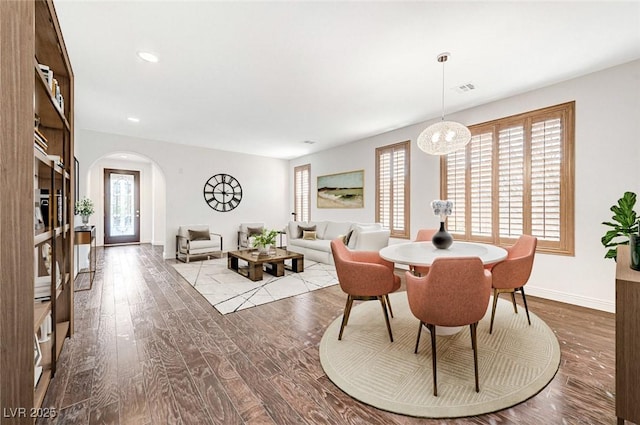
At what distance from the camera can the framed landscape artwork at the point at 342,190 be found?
5965 millimetres

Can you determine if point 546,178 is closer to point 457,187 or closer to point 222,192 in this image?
point 457,187

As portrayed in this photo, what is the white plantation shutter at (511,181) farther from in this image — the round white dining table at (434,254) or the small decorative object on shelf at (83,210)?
the small decorative object on shelf at (83,210)

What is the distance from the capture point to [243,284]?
3967 mm

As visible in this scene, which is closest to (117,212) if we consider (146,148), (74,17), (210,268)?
(146,148)

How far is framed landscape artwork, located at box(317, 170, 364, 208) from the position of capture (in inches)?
235

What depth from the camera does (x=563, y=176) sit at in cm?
322

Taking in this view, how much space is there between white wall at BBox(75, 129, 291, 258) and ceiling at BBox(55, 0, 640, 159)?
1303 millimetres

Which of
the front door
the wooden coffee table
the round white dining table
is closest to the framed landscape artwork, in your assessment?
the wooden coffee table

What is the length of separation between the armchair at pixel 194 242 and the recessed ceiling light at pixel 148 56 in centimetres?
372

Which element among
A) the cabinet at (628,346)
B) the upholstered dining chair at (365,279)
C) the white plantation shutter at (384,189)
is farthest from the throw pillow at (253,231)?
the cabinet at (628,346)

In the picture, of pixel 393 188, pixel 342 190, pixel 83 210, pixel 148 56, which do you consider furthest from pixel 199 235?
pixel 393 188

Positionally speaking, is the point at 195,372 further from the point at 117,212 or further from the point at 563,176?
the point at 117,212

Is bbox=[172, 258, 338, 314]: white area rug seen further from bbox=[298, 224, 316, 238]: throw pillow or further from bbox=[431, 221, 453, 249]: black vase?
bbox=[431, 221, 453, 249]: black vase

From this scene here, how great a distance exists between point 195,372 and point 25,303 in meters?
1.14
